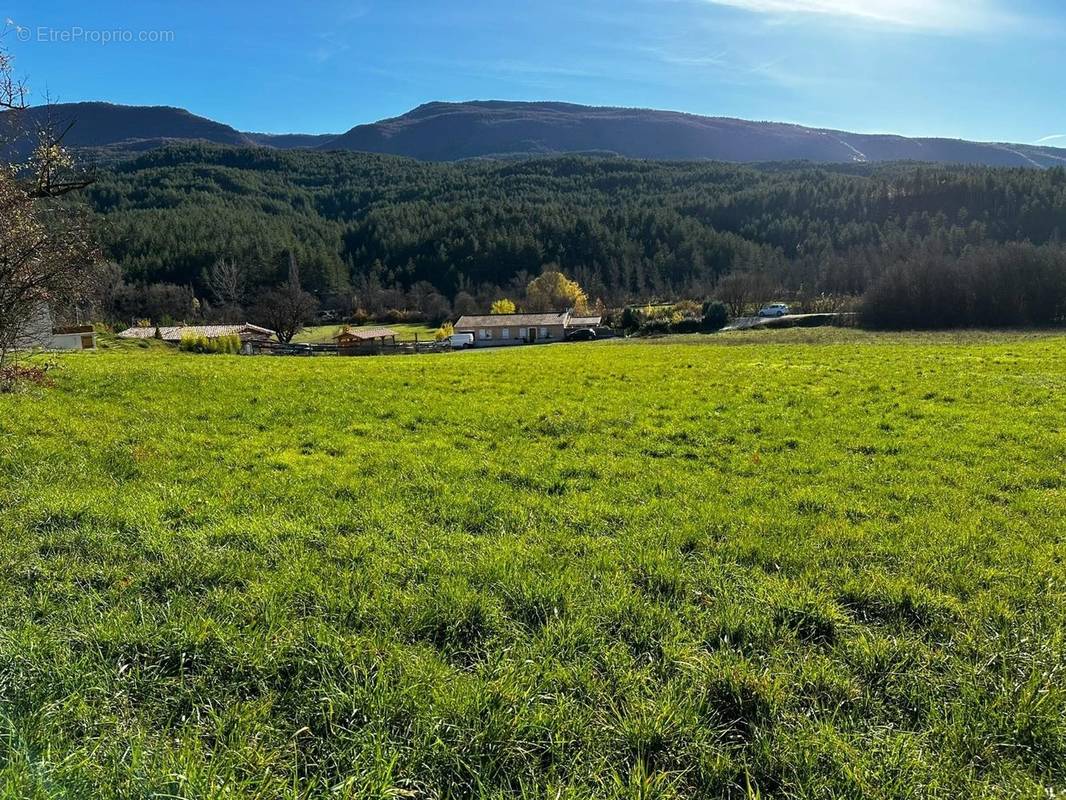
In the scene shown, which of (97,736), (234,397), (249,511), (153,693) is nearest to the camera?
(97,736)

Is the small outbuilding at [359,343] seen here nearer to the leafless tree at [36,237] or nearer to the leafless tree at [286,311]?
the leafless tree at [286,311]

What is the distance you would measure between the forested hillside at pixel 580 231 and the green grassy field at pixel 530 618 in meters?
108

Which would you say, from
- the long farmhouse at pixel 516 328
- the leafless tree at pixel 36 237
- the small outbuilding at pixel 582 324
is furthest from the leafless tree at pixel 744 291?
the leafless tree at pixel 36 237

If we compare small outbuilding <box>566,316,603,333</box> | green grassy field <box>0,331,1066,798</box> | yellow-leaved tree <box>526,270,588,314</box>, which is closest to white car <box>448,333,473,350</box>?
small outbuilding <box>566,316,603,333</box>

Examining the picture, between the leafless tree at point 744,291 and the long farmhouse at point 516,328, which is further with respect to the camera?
the leafless tree at point 744,291

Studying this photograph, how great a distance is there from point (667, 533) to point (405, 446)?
4788 millimetres

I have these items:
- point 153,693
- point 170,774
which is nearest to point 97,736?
point 153,693

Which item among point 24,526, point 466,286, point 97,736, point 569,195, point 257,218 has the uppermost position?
point 569,195

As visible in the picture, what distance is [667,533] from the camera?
17.8ft

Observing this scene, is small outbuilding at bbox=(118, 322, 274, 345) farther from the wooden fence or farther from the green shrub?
the green shrub

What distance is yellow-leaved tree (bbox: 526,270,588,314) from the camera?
356 ft

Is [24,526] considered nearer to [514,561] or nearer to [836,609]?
[514,561]

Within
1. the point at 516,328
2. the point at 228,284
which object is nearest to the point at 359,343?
the point at 516,328

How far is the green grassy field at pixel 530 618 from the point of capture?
2750mm
